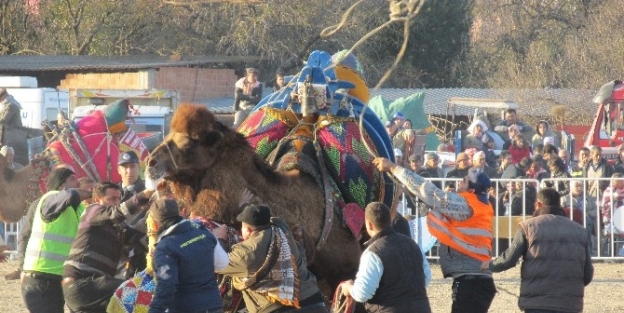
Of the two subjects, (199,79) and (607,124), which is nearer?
(607,124)

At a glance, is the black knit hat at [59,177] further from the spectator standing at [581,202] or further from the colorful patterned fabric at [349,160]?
the spectator standing at [581,202]

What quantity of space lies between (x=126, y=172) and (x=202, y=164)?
3.17 metres

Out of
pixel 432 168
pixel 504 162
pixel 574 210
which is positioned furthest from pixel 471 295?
pixel 504 162

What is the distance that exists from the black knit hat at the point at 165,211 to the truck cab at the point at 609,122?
51.6 feet

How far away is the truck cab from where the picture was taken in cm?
2181

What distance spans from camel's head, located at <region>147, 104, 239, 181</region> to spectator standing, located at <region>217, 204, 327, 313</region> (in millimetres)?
364

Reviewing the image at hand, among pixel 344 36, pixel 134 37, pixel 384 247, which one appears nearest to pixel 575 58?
pixel 344 36

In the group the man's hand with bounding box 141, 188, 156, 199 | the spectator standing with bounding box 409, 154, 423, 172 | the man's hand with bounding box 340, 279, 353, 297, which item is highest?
the spectator standing with bounding box 409, 154, 423, 172

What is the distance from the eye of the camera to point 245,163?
7.41 meters

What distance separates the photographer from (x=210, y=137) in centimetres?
720

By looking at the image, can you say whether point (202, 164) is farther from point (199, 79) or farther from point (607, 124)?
point (199, 79)

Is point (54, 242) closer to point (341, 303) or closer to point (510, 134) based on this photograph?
point (341, 303)

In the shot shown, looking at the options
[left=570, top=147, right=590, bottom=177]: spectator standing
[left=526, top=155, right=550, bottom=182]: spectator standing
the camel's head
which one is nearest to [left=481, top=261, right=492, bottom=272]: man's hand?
the camel's head

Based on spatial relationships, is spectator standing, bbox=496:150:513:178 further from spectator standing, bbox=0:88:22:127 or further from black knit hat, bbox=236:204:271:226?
black knit hat, bbox=236:204:271:226
